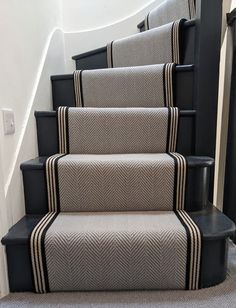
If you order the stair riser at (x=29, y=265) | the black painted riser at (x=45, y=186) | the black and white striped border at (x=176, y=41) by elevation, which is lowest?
the stair riser at (x=29, y=265)

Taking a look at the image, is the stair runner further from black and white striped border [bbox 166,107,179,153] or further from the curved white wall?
the curved white wall

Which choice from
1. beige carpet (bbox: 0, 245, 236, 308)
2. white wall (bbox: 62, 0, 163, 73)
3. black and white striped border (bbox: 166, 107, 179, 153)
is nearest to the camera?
beige carpet (bbox: 0, 245, 236, 308)

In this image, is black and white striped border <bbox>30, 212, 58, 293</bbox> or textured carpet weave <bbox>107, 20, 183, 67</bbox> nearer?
black and white striped border <bbox>30, 212, 58, 293</bbox>

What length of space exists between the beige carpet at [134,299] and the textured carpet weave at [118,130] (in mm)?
579

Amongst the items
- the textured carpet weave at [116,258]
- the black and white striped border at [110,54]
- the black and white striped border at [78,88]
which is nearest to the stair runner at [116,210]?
the textured carpet weave at [116,258]

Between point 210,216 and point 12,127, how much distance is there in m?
0.82

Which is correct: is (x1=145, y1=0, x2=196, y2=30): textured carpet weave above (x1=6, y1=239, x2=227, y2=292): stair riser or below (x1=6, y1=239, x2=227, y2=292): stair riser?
above

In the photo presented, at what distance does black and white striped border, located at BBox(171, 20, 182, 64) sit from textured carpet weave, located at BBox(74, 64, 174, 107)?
0.12 metres

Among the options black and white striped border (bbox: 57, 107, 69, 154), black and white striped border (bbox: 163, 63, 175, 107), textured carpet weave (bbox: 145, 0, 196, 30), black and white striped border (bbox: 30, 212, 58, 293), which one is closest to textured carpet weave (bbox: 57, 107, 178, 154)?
black and white striped border (bbox: 57, 107, 69, 154)

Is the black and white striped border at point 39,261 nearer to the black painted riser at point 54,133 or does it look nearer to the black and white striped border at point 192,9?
the black painted riser at point 54,133

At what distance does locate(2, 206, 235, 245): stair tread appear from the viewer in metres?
0.81

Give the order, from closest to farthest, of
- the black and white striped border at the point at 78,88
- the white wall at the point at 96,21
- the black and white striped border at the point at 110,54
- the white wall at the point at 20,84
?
the white wall at the point at 20,84
the black and white striped border at the point at 78,88
the black and white striped border at the point at 110,54
the white wall at the point at 96,21

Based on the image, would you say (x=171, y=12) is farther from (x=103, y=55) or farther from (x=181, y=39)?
(x=103, y=55)

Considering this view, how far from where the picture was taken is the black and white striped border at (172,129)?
3.74 ft
